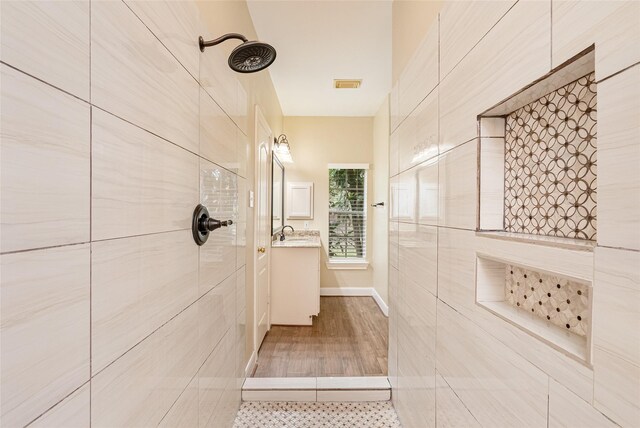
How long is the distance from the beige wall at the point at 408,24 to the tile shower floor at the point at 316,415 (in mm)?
2081

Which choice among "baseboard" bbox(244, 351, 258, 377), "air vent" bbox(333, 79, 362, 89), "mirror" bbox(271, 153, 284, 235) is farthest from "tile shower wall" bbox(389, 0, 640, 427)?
"mirror" bbox(271, 153, 284, 235)

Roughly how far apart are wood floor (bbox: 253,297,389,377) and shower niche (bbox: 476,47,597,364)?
1774mm

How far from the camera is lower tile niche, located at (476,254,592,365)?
2.08 ft

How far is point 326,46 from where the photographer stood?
2.71m

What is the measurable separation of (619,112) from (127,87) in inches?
39.5

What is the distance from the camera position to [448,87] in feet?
3.82

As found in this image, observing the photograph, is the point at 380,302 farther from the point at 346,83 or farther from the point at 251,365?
the point at 346,83

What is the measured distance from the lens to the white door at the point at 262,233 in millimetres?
2537

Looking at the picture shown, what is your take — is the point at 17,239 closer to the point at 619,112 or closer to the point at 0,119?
the point at 0,119

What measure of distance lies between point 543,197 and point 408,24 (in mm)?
1431

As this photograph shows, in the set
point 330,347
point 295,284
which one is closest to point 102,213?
point 330,347

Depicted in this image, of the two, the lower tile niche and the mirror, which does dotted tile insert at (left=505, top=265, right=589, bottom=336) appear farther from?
the mirror

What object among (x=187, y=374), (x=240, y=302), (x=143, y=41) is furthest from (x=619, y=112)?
(x=240, y=302)

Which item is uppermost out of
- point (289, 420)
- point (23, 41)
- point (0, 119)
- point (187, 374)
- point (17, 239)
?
point (23, 41)
